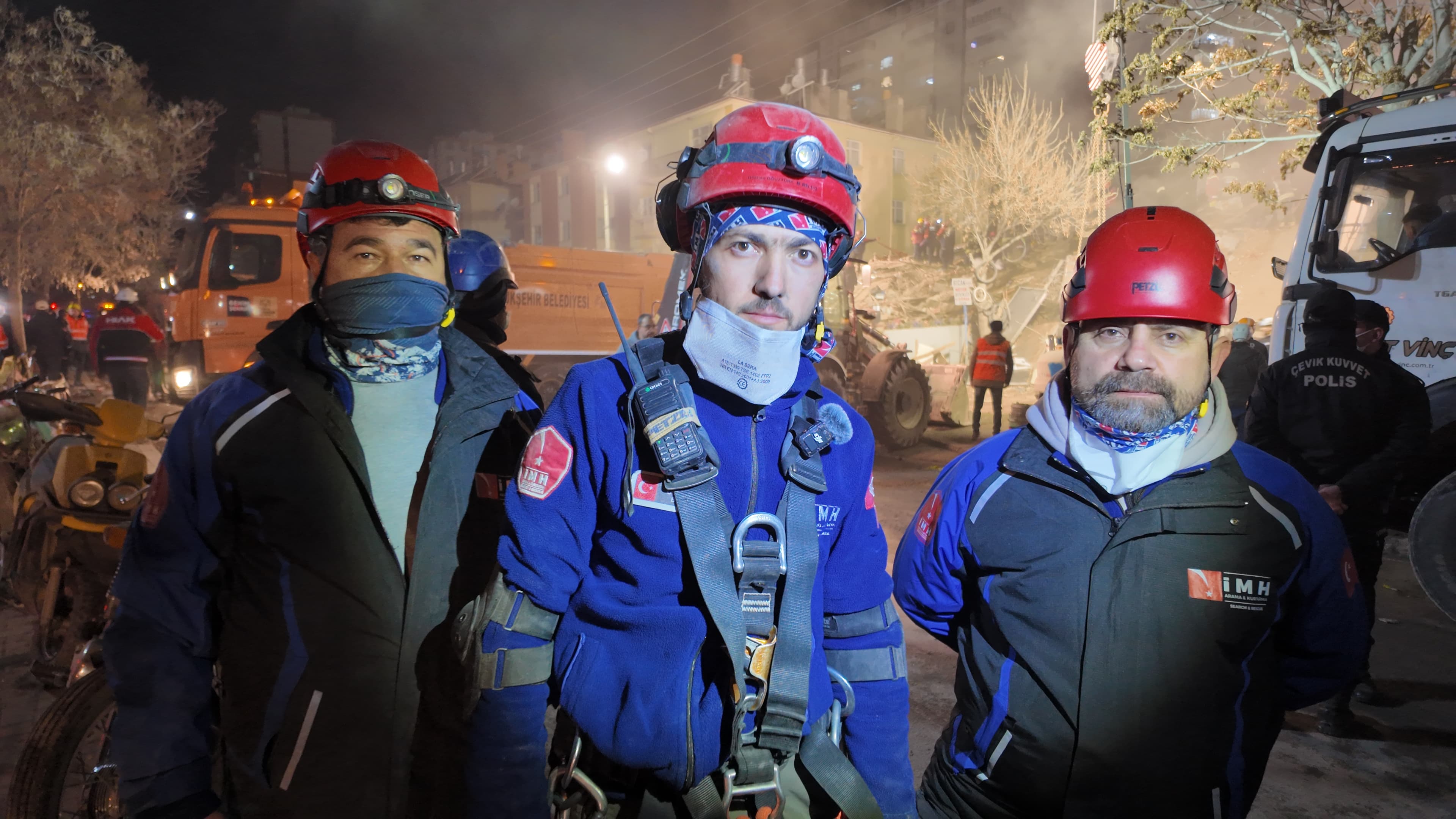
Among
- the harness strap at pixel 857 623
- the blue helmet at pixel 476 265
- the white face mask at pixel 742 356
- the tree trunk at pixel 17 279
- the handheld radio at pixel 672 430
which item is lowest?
the harness strap at pixel 857 623

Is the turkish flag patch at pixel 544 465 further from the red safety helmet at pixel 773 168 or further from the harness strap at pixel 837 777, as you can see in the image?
the harness strap at pixel 837 777

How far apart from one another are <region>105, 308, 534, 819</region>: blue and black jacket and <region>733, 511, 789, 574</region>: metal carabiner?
0.92 m

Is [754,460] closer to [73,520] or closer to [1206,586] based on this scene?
[1206,586]

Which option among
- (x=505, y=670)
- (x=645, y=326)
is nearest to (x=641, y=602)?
(x=505, y=670)

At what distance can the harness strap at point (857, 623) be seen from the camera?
5.35ft

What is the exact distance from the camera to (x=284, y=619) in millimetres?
1782

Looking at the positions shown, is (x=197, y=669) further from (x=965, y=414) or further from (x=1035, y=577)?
(x=965, y=414)

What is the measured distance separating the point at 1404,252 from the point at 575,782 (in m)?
7.97

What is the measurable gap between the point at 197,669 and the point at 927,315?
3758 centimetres

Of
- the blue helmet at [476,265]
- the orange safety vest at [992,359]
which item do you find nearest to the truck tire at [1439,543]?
the blue helmet at [476,265]

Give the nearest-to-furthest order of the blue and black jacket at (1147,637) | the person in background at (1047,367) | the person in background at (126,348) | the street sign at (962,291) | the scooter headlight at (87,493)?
1. the blue and black jacket at (1147,637)
2. the scooter headlight at (87,493)
3. the person in background at (1047,367)
4. the person in background at (126,348)
5. the street sign at (962,291)

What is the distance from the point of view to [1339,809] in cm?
343

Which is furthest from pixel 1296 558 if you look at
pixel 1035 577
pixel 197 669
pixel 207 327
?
A: pixel 207 327

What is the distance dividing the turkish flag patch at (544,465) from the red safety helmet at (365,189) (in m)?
1.10
